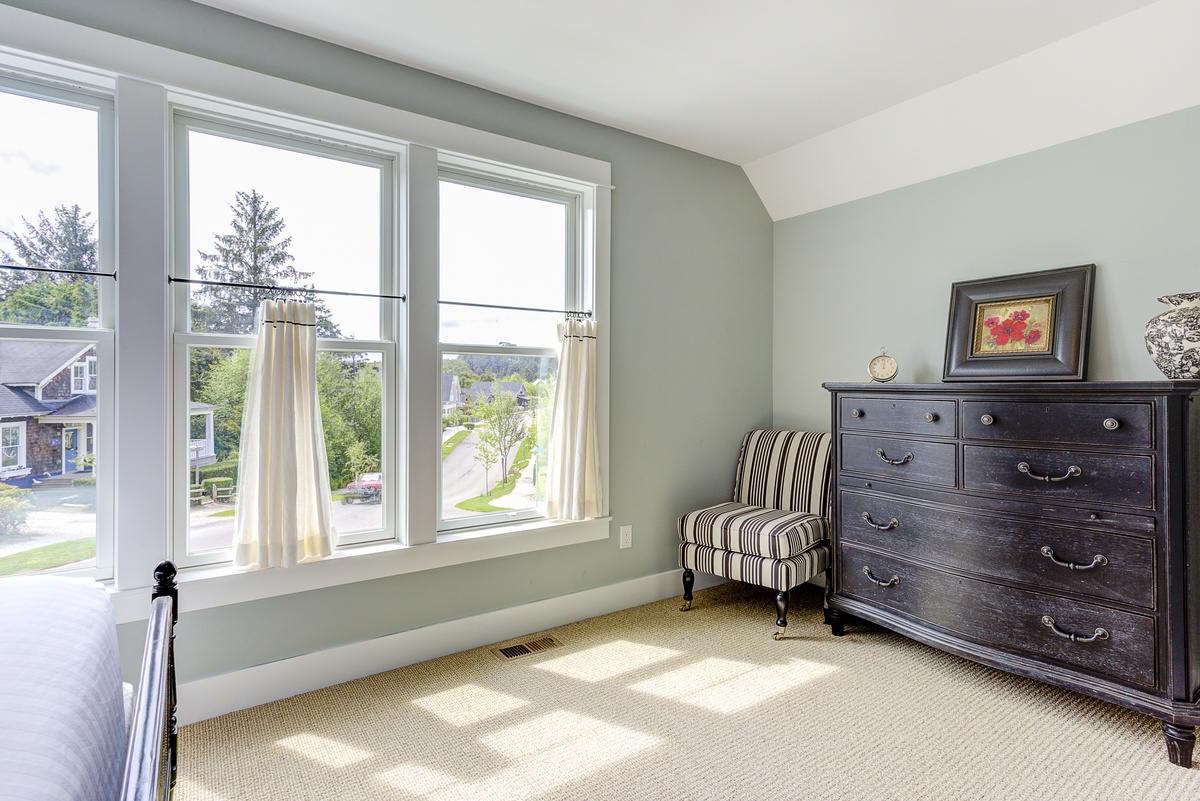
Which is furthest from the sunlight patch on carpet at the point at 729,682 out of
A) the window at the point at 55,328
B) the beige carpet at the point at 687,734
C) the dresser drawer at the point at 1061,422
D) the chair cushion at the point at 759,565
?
the window at the point at 55,328

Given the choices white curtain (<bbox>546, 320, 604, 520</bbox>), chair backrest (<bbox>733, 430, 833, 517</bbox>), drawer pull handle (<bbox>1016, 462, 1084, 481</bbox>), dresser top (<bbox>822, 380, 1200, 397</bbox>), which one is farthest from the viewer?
chair backrest (<bbox>733, 430, 833, 517</bbox>)

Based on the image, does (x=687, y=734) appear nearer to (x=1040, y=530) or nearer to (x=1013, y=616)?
(x=1013, y=616)

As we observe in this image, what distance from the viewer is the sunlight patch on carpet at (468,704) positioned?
87.3 inches

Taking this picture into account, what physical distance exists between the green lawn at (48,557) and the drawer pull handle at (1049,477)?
3.23 meters

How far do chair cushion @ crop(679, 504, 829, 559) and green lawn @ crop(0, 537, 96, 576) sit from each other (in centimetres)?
249

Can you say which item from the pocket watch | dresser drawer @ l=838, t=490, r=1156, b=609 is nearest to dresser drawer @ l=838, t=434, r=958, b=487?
dresser drawer @ l=838, t=490, r=1156, b=609

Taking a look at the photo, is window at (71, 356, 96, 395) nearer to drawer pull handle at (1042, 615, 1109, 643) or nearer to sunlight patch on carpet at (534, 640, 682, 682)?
sunlight patch on carpet at (534, 640, 682, 682)

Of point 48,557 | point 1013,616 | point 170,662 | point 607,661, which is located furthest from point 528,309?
point 1013,616

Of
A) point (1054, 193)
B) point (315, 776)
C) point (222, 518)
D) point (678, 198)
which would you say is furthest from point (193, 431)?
point (1054, 193)

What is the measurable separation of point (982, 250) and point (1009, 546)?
1.42 metres

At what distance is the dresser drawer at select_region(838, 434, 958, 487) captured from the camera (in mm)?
2516

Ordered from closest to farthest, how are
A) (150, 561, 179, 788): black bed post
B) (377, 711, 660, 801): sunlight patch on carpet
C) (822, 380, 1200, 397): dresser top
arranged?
(150, 561, 179, 788): black bed post < (377, 711, 660, 801): sunlight patch on carpet < (822, 380, 1200, 397): dresser top

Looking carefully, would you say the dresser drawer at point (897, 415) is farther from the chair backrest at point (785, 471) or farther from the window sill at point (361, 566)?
the window sill at point (361, 566)

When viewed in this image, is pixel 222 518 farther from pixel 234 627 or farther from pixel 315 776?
pixel 315 776
